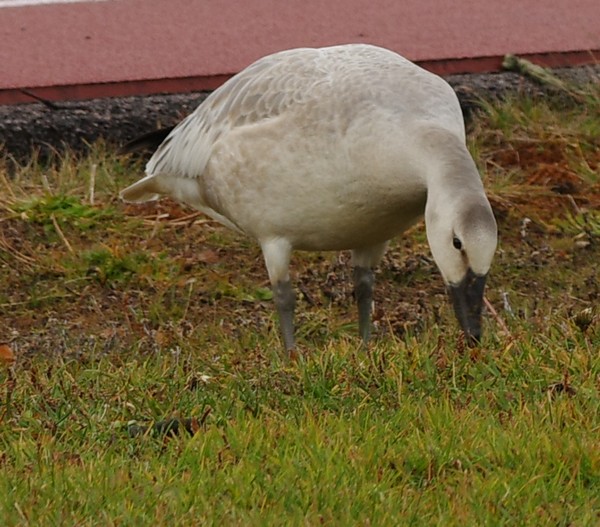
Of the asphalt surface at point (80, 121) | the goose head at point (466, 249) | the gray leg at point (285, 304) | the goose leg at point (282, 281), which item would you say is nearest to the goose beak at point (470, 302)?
the goose head at point (466, 249)

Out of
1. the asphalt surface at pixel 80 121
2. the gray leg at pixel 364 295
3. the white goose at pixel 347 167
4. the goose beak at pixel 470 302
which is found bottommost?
the asphalt surface at pixel 80 121

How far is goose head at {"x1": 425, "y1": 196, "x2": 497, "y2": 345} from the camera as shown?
16.2ft

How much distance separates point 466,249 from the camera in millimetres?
4965

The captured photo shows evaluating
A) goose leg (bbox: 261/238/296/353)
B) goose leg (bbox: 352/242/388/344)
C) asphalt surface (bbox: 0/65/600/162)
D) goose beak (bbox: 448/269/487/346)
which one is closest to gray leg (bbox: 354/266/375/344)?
goose leg (bbox: 352/242/388/344)

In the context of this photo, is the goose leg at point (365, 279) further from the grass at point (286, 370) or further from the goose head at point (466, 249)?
the goose head at point (466, 249)

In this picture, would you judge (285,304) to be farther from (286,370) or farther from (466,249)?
(466,249)

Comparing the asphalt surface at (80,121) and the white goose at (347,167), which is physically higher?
the white goose at (347,167)

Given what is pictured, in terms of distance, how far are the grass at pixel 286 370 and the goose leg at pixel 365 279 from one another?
99 mm

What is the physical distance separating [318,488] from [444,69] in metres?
5.17

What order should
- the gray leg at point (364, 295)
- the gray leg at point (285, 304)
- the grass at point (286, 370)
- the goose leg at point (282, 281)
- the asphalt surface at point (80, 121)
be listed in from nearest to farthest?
the grass at point (286, 370), the goose leg at point (282, 281), the gray leg at point (285, 304), the gray leg at point (364, 295), the asphalt surface at point (80, 121)

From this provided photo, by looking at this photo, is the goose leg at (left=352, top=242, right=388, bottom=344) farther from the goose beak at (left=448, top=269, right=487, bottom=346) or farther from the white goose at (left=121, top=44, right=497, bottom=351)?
the goose beak at (left=448, top=269, right=487, bottom=346)

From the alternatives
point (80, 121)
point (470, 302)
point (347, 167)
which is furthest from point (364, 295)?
point (80, 121)

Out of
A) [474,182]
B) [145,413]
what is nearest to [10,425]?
[145,413]

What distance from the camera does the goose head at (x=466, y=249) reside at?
4938 millimetres
